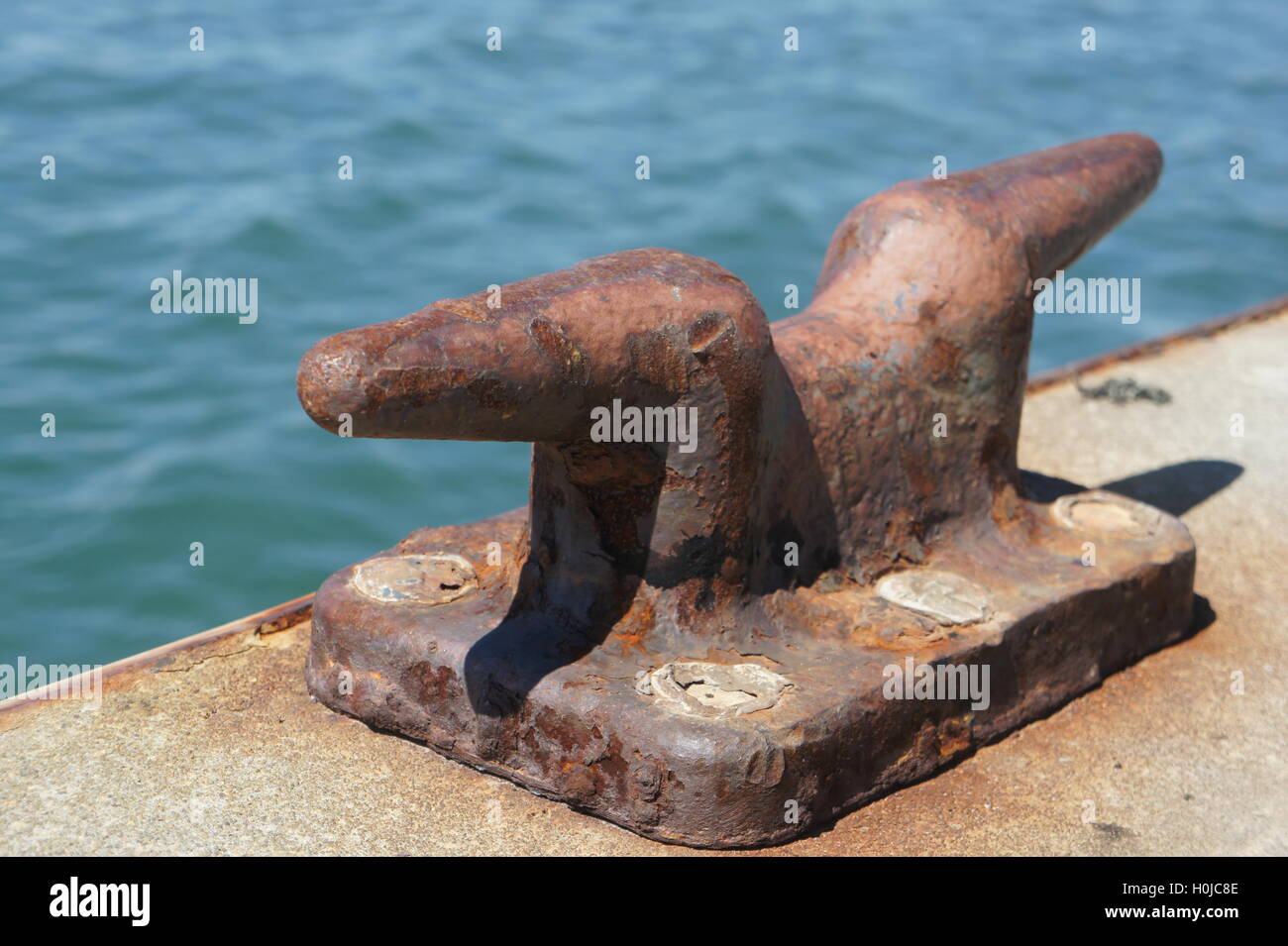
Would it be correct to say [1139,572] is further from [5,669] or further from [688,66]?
[688,66]

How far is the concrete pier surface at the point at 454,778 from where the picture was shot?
12.0 feet

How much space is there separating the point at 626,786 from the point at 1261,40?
15.3m

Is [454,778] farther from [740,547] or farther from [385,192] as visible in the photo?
[385,192]

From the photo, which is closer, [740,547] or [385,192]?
[740,547]

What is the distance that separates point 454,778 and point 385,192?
7.20 metres

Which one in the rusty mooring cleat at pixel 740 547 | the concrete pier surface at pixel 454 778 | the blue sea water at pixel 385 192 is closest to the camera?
the rusty mooring cleat at pixel 740 547

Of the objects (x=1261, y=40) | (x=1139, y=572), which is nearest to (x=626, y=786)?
(x=1139, y=572)

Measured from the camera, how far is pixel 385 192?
34.5ft

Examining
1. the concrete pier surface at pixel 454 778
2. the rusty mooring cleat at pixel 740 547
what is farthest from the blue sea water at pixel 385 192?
the rusty mooring cleat at pixel 740 547

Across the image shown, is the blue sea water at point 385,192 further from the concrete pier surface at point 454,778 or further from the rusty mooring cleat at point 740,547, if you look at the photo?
the rusty mooring cleat at point 740,547

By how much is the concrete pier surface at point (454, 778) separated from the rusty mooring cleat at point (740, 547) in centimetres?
9

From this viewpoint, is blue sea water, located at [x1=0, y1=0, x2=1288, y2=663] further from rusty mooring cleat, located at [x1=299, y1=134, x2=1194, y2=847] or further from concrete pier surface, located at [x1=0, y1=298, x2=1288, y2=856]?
rusty mooring cleat, located at [x1=299, y1=134, x2=1194, y2=847]

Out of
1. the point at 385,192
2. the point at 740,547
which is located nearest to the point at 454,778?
the point at 740,547

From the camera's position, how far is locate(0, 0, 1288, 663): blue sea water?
7.14 m
